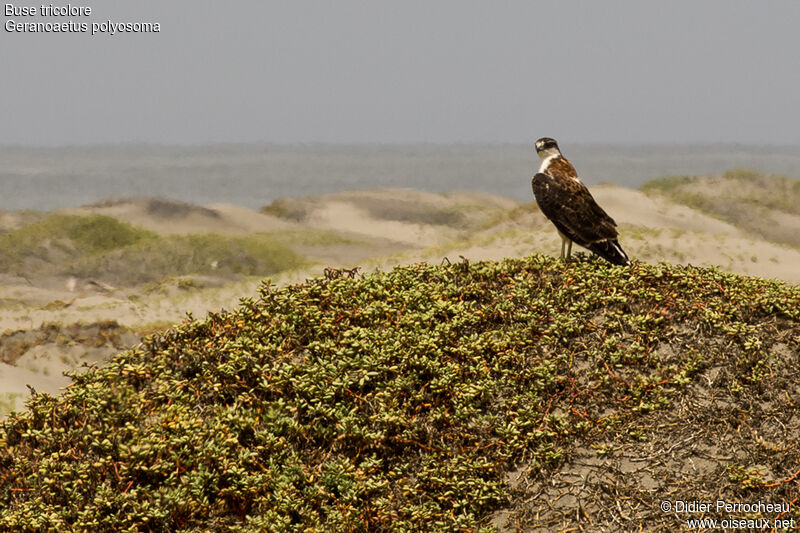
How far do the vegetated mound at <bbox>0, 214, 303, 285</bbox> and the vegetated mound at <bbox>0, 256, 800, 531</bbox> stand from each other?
16646mm

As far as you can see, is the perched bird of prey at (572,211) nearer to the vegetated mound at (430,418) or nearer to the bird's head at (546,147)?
the bird's head at (546,147)

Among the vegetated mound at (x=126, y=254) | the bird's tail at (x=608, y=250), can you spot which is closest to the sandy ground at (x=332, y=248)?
the vegetated mound at (x=126, y=254)

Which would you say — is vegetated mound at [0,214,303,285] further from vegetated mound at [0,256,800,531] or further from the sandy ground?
vegetated mound at [0,256,800,531]

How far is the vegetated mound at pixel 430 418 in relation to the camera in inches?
229

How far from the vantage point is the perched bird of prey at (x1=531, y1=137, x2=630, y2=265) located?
355 inches

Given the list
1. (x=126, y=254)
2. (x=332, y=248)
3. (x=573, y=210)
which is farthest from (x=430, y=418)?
(x=332, y=248)

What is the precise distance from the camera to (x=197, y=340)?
766 cm

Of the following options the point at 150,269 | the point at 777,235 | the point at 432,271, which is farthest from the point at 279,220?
the point at 432,271

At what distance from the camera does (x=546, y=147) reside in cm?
987

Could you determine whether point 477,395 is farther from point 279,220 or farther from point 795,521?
point 279,220

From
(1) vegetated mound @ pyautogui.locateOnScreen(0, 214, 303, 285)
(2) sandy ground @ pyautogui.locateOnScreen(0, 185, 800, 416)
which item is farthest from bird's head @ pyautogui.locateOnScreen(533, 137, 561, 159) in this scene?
(1) vegetated mound @ pyautogui.locateOnScreen(0, 214, 303, 285)

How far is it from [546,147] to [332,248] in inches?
750

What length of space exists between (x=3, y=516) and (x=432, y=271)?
4.96 metres

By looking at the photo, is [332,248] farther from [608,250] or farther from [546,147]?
[608,250]
